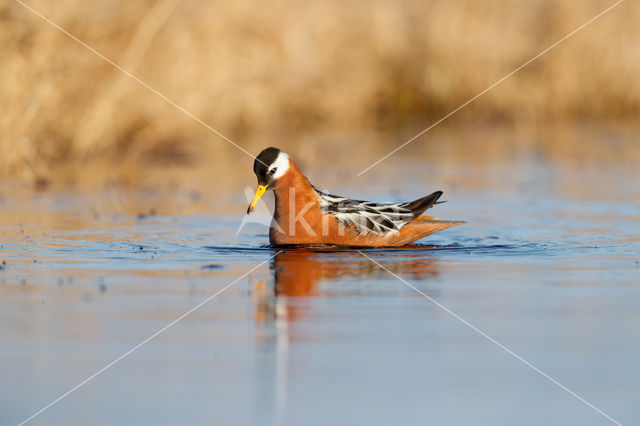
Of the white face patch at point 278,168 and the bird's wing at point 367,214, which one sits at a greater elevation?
the white face patch at point 278,168

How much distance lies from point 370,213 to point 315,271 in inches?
66.5

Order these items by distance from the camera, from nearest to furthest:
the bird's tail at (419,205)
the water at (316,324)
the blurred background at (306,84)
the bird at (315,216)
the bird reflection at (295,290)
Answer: the water at (316,324), the bird reflection at (295,290), the bird at (315,216), the bird's tail at (419,205), the blurred background at (306,84)

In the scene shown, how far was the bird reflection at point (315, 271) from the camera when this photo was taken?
7411mm

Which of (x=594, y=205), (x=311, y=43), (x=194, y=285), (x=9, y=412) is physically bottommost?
(x=9, y=412)

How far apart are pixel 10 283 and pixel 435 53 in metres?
18.9

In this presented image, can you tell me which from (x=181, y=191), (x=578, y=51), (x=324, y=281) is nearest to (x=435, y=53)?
(x=578, y=51)

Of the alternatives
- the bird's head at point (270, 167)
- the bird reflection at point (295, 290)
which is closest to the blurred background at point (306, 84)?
the bird's head at point (270, 167)

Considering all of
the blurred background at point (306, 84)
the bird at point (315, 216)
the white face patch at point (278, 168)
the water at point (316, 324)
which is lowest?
the water at point (316, 324)

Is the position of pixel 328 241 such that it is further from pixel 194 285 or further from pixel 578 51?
pixel 578 51

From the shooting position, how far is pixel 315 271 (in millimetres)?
8828

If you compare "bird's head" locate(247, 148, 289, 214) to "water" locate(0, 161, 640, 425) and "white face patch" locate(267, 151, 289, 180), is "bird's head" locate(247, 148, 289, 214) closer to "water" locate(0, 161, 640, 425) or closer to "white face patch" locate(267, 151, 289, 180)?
"white face patch" locate(267, 151, 289, 180)

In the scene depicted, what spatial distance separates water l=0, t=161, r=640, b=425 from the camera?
17.0ft

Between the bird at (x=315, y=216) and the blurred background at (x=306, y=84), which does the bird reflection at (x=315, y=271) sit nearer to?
the bird at (x=315, y=216)

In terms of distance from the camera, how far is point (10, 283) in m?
8.28
